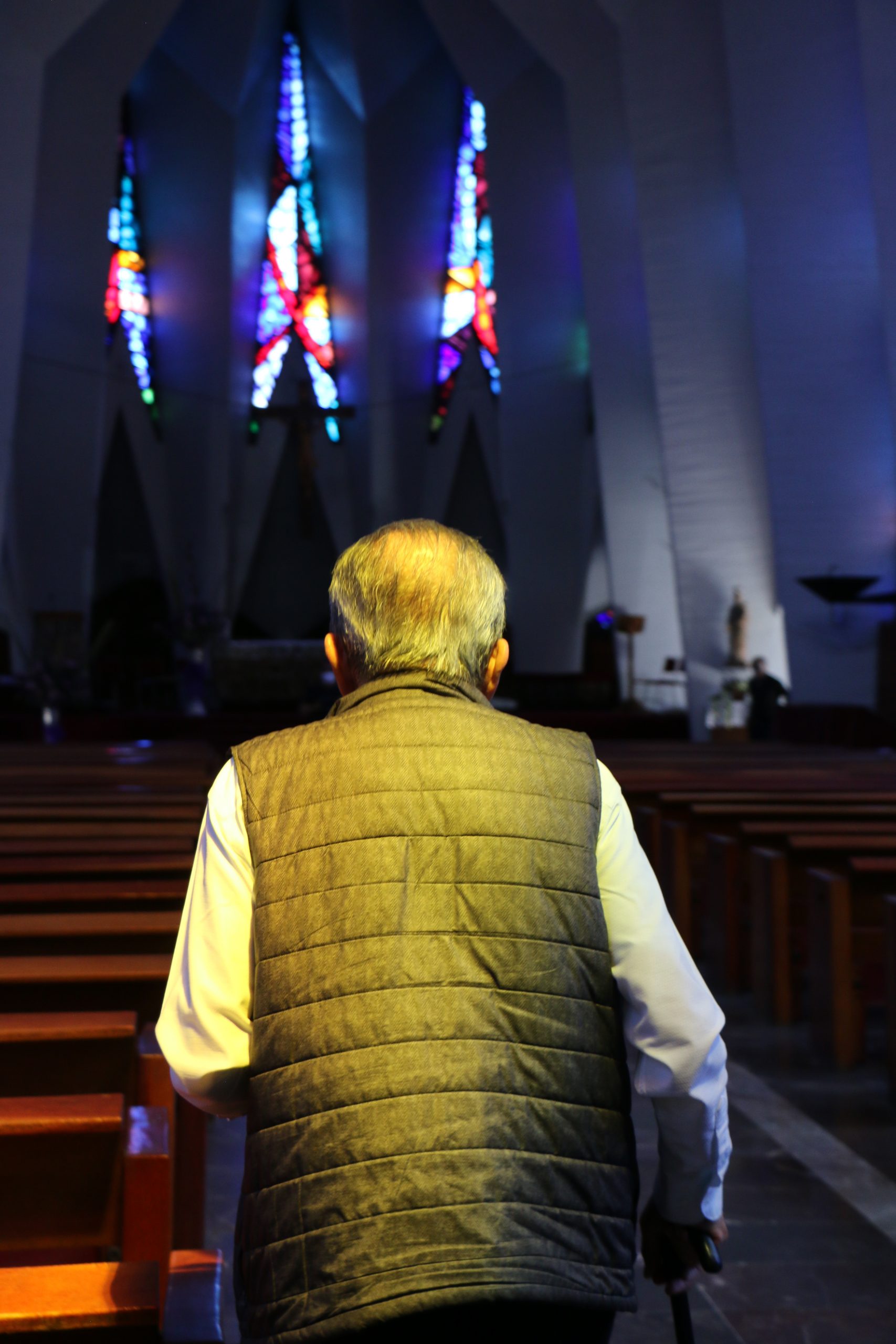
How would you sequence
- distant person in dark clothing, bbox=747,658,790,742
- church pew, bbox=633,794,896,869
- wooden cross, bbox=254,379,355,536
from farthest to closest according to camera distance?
wooden cross, bbox=254,379,355,536, distant person in dark clothing, bbox=747,658,790,742, church pew, bbox=633,794,896,869

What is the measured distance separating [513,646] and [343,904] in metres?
16.2

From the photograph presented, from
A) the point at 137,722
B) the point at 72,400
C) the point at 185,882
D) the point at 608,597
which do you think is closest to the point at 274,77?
the point at 72,400

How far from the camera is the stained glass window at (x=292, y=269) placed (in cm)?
1934

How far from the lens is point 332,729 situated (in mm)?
963

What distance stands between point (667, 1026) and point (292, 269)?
20038 mm

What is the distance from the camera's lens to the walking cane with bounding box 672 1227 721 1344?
967 mm

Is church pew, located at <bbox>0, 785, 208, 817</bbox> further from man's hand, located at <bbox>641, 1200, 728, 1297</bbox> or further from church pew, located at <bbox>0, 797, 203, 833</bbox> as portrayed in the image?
man's hand, located at <bbox>641, 1200, 728, 1297</bbox>

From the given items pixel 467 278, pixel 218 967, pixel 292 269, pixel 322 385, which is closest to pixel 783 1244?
pixel 218 967

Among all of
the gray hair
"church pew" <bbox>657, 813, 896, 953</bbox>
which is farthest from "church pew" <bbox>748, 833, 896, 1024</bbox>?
the gray hair

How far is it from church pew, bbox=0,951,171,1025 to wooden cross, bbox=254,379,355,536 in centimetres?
1398

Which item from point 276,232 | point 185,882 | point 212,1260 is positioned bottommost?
point 212,1260

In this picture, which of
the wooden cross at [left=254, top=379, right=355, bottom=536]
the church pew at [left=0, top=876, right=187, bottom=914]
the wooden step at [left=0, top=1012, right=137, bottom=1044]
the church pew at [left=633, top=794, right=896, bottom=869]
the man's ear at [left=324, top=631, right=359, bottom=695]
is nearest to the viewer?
the man's ear at [left=324, top=631, right=359, bottom=695]

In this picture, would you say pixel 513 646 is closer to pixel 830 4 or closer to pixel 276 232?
pixel 276 232

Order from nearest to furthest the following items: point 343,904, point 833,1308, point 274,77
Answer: point 343,904
point 833,1308
point 274,77
